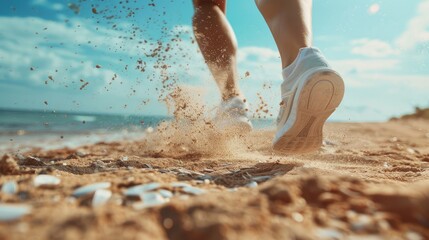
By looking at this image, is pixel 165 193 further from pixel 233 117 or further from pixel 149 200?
pixel 233 117

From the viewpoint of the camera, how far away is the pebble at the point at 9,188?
96 centimetres

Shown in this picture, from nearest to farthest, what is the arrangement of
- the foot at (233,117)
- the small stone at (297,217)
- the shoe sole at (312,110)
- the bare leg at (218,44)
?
1. the small stone at (297,217)
2. the shoe sole at (312,110)
3. the foot at (233,117)
4. the bare leg at (218,44)

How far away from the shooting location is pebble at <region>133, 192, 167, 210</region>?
0.86 metres

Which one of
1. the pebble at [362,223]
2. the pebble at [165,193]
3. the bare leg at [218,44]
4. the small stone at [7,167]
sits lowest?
the small stone at [7,167]

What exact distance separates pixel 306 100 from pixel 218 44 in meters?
1.11

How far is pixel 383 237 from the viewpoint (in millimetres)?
733

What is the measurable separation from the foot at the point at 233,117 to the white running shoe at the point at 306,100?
0.42 meters

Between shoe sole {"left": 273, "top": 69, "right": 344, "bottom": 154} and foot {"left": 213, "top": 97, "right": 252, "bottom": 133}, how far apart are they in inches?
18.5

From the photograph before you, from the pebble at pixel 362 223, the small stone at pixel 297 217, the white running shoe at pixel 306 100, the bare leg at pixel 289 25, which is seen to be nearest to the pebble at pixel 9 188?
the small stone at pixel 297 217

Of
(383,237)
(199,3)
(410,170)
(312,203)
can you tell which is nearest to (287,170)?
(410,170)

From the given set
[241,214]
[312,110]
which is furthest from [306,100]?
[241,214]

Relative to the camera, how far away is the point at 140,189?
992 mm

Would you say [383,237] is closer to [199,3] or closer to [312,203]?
[312,203]

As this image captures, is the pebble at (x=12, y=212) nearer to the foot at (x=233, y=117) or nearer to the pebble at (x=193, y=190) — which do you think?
the pebble at (x=193, y=190)
